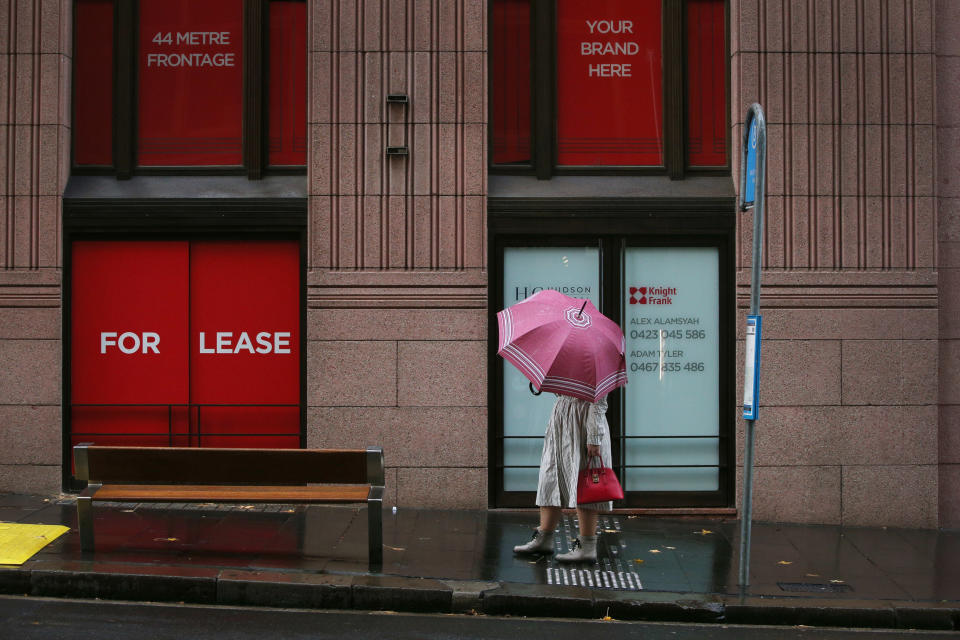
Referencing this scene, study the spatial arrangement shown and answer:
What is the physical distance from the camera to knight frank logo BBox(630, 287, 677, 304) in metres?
10.9

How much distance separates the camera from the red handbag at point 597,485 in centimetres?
815

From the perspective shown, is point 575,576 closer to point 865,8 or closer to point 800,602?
point 800,602

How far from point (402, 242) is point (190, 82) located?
3.05 m

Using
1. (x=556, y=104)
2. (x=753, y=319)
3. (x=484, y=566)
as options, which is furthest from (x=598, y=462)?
(x=556, y=104)

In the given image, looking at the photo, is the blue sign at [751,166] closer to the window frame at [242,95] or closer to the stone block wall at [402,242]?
the stone block wall at [402,242]

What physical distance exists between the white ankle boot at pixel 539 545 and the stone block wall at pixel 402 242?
2.00m

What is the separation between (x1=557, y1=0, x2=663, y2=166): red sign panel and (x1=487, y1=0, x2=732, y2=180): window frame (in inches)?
4.0

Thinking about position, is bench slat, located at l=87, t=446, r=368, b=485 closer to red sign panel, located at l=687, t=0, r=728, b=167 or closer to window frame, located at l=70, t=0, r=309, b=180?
window frame, located at l=70, t=0, r=309, b=180

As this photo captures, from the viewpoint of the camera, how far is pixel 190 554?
820cm

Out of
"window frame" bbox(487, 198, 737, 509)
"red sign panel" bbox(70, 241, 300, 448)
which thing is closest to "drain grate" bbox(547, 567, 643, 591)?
"window frame" bbox(487, 198, 737, 509)

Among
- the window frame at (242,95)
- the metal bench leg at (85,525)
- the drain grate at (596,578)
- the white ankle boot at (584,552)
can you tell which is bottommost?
the drain grate at (596,578)

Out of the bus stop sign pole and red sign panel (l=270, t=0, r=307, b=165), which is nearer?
the bus stop sign pole

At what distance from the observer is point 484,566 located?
8.23m

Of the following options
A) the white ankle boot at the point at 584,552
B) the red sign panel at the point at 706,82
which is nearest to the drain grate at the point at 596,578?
the white ankle boot at the point at 584,552
